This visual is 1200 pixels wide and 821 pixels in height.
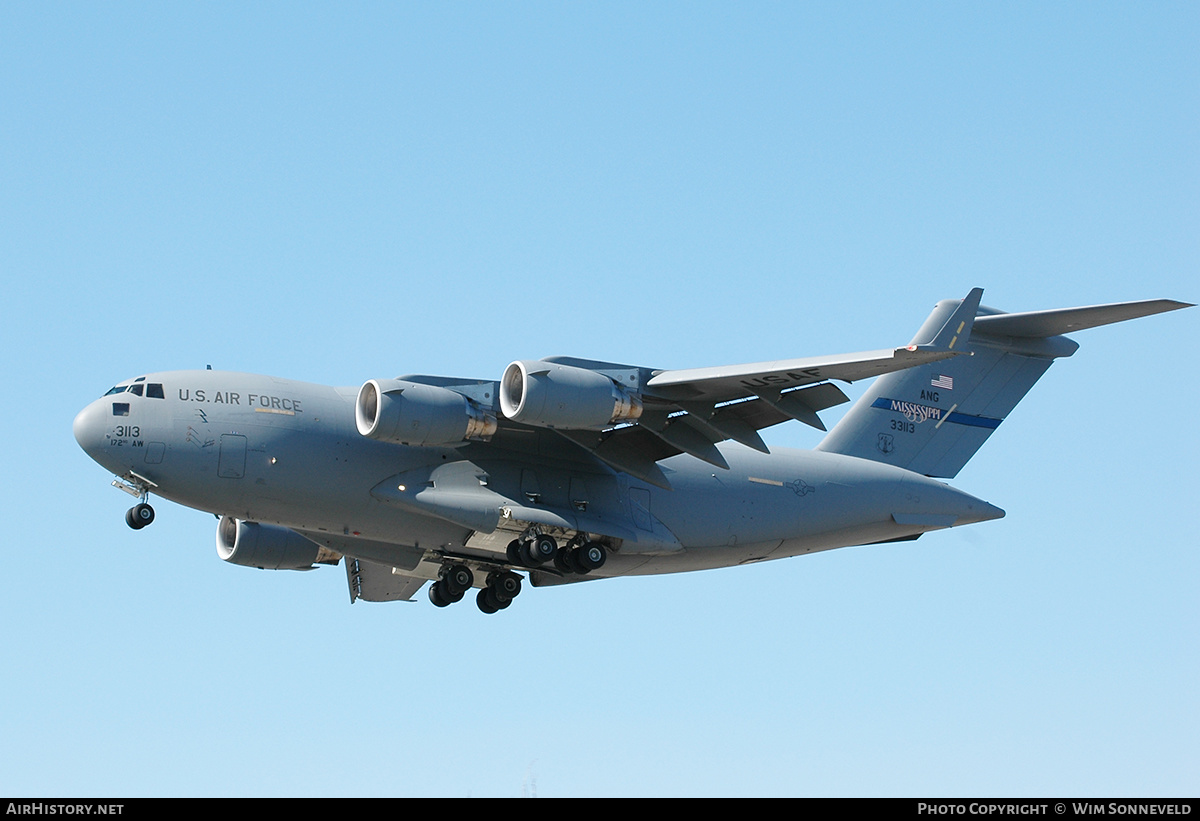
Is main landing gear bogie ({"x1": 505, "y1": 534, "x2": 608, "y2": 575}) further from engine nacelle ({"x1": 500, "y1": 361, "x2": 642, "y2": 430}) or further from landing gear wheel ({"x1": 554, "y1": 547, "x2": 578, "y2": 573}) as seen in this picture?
engine nacelle ({"x1": 500, "y1": 361, "x2": 642, "y2": 430})

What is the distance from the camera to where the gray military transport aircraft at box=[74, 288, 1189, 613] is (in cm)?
1442

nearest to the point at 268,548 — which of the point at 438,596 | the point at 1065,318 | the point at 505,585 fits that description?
the point at 438,596

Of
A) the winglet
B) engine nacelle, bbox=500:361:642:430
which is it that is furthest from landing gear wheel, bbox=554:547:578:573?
the winglet

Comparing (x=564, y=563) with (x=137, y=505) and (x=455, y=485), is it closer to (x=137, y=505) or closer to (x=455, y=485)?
(x=455, y=485)

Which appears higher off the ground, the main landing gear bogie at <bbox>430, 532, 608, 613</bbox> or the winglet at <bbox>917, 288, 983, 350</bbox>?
the winglet at <bbox>917, 288, 983, 350</bbox>

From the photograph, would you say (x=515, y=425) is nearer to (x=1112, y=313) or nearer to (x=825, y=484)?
(x=825, y=484)

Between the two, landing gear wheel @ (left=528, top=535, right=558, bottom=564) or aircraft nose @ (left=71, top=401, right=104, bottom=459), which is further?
landing gear wheel @ (left=528, top=535, right=558, bottom=564)

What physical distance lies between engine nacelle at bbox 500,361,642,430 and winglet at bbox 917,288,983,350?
3158mm

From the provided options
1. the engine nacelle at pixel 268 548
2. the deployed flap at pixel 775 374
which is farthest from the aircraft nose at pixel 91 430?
the deployed flap at pixel 775 374

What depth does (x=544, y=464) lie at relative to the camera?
1584 cm

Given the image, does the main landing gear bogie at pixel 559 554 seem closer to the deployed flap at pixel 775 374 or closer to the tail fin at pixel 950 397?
the deployed flap at pixel 775 374

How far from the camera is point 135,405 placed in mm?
14523

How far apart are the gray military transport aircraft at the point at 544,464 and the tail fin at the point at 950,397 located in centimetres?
4
